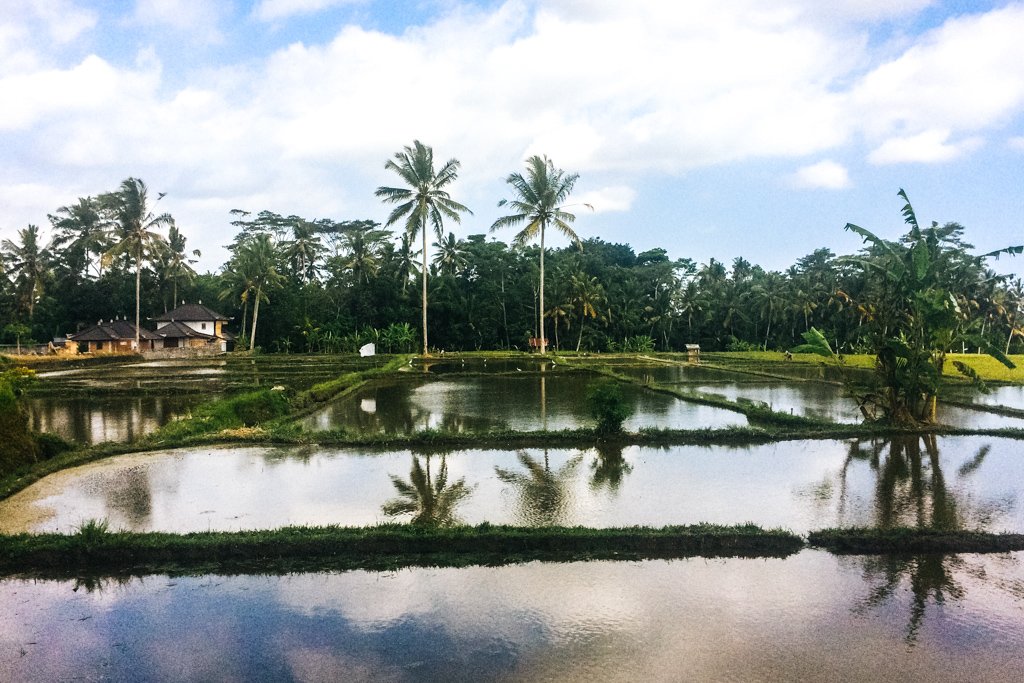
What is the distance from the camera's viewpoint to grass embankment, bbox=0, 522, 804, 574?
23.7ft

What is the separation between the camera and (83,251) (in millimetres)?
53094

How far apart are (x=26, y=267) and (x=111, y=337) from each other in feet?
28.9

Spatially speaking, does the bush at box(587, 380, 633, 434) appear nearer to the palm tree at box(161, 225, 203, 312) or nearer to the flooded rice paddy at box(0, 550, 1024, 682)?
the flooded rice paddy at box(0, 550, 1024, 682)

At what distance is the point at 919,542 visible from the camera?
7441 millimetres

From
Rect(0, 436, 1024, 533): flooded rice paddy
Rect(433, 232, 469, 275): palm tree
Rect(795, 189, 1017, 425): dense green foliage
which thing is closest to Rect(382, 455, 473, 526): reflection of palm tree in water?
Rect(0, 436, 1024, 533): flooded rice paddy

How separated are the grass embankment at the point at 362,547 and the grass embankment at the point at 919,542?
516 millimetres

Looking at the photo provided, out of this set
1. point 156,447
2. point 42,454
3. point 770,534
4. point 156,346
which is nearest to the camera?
point 770,534

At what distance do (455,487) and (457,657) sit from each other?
4.63 m

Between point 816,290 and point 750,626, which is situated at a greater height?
point 816,290

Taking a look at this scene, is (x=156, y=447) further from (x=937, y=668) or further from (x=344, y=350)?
(x=344, y=350)

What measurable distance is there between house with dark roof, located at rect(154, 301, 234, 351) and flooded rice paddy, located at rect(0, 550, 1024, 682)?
42396 mm

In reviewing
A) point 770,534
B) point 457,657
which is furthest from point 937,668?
point 457,657

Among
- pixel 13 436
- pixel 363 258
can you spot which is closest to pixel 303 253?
pixel 363 258

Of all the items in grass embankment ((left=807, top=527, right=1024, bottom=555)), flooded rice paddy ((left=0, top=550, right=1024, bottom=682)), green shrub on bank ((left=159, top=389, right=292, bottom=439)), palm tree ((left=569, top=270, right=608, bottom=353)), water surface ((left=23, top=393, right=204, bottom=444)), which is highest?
palm tree ((left=569, top=270, right=608, bottom=353))
